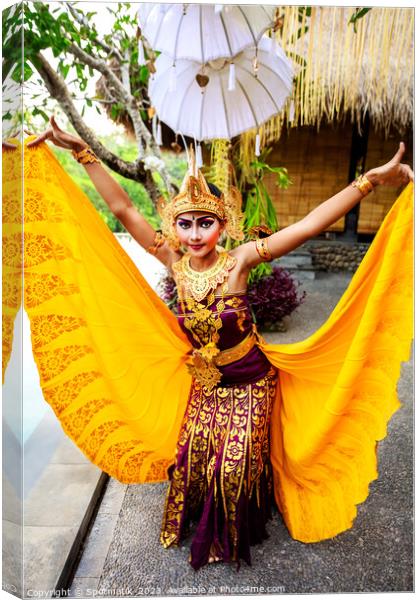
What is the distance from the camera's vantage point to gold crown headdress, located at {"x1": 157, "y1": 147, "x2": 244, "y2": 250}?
162cm

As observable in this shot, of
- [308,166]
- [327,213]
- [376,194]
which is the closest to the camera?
[327,213]

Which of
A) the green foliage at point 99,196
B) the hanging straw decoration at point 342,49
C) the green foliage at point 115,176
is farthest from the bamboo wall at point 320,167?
the hanging straw decoration at point 342,49

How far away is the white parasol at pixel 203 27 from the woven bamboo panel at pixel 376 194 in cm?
303

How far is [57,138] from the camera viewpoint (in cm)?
159

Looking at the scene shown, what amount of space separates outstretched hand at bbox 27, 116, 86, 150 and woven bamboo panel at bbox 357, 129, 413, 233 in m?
3.39

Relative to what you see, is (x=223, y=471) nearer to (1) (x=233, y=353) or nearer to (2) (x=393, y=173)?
(1) (x=233, y=353)

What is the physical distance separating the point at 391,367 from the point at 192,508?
1.06 meters

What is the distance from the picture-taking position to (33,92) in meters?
1.84

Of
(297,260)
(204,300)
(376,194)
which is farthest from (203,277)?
(297,260)

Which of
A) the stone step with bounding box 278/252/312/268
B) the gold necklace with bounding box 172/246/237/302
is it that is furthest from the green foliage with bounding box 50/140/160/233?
the gold necklace with bounding box 172/246/237/302

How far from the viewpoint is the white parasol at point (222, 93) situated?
5.95 ft

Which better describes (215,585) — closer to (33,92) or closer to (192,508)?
(192,508)

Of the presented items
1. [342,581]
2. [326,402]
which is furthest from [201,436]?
[342,581]

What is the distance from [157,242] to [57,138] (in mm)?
503
